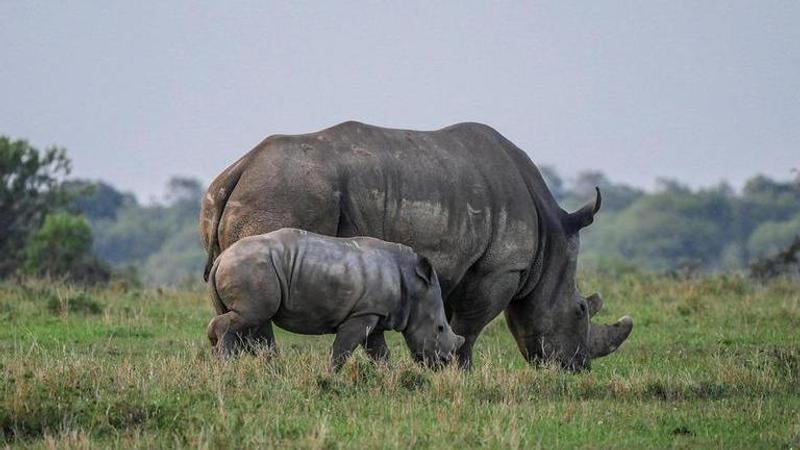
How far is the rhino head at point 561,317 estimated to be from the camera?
44.0 ft

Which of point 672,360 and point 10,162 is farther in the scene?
point 10,162

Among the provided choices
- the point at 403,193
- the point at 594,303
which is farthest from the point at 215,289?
the point at 594,303

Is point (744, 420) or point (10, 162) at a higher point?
point (10, 162)

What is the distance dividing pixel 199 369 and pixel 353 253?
1442 mm

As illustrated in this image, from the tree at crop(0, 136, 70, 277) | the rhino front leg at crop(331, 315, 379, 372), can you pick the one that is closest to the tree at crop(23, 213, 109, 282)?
the tree at crop(0, 136, 70, 277)

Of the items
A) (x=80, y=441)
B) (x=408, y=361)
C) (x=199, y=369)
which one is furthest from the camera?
A: (x=408, y=361)

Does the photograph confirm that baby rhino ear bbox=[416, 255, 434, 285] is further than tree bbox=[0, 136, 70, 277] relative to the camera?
No

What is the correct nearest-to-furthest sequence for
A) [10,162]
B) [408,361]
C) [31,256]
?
[408,361] < [31,256] < [10,162]

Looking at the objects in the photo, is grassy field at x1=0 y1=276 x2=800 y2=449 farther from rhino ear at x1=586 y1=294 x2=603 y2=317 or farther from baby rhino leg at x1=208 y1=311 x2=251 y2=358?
rhino ear at x1=586 y1=294 x2=603 y2=317

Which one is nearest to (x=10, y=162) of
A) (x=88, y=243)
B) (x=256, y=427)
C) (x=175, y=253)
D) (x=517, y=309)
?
(x=88, y=243)

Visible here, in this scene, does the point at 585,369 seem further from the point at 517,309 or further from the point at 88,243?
the point at 88,243

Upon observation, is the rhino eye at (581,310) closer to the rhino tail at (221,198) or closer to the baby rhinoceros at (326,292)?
the baby rhinoceros at (326,292)

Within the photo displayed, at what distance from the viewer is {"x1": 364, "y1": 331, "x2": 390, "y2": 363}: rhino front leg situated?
38.2ft

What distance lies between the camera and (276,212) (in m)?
11.7
